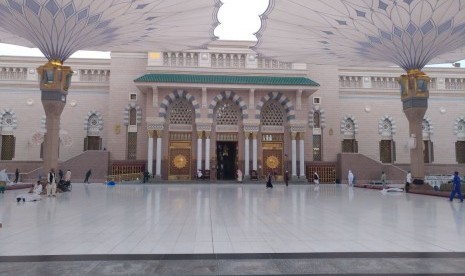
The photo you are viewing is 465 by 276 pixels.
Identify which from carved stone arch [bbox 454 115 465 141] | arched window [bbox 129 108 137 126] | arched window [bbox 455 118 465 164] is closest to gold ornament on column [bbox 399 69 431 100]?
carved stone arch [bbox 454 115 465 141]

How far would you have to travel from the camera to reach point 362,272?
4.07 metres

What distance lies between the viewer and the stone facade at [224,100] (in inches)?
1114

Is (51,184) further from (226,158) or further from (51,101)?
(226,158)

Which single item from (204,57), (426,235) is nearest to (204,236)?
(426,235)

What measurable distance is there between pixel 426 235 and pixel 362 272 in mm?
2954

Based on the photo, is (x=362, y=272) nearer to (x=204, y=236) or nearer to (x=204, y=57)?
(x=204, y=236)

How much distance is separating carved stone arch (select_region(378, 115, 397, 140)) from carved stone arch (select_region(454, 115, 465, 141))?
600 cm

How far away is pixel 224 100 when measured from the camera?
29234 mm

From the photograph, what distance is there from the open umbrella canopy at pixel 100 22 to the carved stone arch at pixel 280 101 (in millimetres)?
10449

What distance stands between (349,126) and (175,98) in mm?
15648

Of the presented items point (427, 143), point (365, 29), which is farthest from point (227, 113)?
point (427, 143)

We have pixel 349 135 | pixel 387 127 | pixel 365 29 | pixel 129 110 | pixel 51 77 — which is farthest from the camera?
pixel 387 127

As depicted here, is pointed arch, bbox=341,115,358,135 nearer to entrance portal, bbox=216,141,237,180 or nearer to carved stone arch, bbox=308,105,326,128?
carved stone arch, bbox=308,105,326,128

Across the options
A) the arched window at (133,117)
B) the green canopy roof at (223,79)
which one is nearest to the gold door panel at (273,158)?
the green canopy roof at (223,79)
